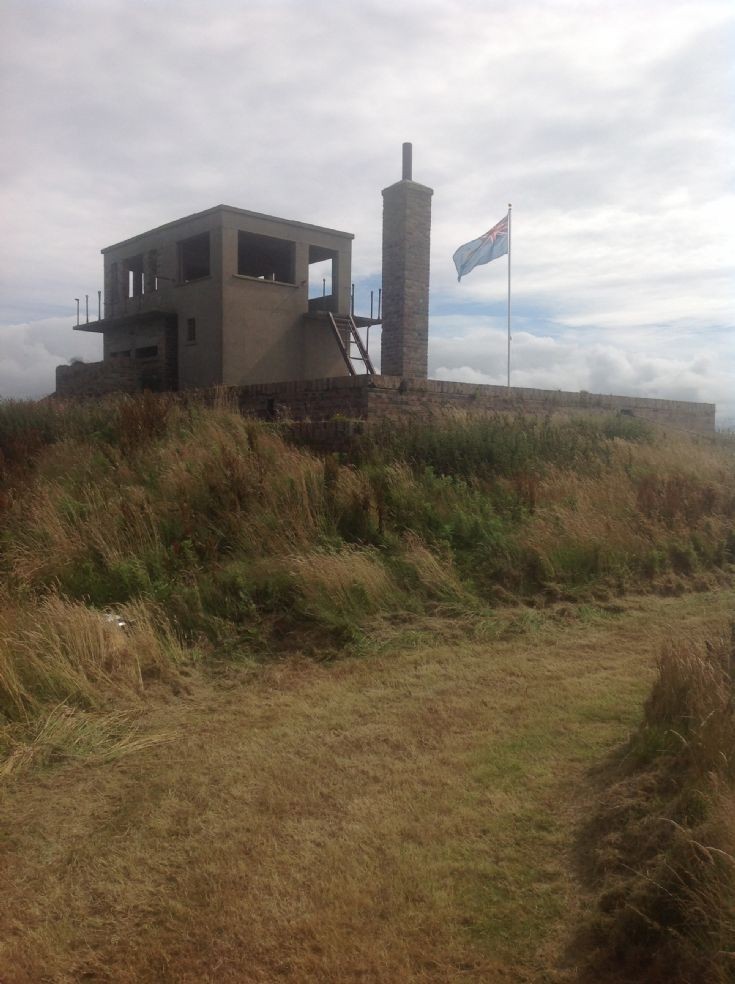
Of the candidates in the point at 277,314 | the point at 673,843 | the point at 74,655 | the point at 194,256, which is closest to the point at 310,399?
the point at 74,655

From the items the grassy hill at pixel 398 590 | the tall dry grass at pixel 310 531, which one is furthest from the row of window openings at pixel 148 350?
the tall dry grass at pixel 310 531

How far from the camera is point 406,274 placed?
53.3 ft

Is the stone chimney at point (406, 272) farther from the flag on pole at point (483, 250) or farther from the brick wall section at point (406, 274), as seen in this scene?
the flag on pole at point (483, 250)

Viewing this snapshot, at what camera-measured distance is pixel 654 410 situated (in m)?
16.6

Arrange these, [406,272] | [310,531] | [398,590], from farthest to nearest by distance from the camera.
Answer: [406,272] → [310,531] → [398,590]

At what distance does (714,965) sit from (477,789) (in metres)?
1.48

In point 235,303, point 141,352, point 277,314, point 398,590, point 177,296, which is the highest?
point 177,296

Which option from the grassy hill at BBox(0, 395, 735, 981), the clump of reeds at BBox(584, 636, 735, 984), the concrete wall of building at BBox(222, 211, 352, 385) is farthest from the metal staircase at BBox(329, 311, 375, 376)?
the clump of reeds at BBox(584, 636, 735, 984)

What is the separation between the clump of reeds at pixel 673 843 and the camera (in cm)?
226

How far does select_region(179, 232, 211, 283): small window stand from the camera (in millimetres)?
20734

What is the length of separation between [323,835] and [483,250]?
58.9 ft

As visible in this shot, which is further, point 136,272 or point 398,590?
point 136,272

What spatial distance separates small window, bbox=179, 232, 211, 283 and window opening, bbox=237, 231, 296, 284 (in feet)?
3.19

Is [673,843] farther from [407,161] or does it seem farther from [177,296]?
[177,296]
